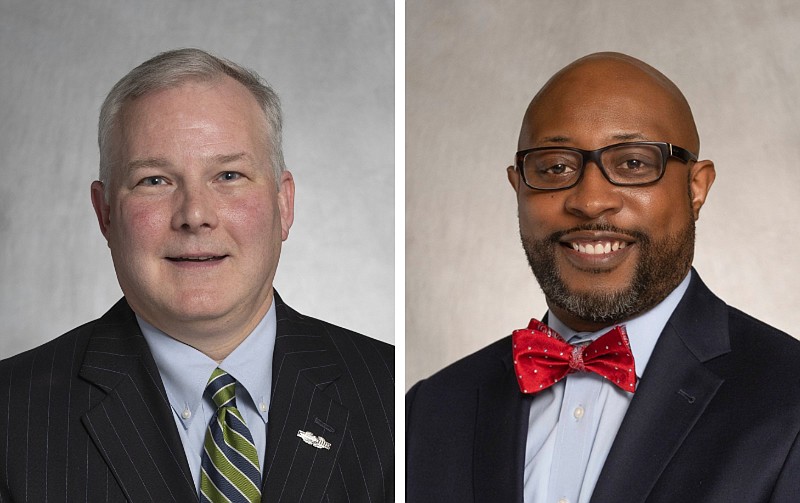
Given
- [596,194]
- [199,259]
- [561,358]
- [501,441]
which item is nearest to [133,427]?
[199,259]

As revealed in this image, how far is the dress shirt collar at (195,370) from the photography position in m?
2.11

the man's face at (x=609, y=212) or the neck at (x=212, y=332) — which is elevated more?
the man's face at (x=609, y=212)

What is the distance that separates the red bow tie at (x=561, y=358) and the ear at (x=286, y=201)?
1.50ft

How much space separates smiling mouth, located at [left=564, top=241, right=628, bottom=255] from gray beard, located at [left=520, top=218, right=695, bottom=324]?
2 centimetres

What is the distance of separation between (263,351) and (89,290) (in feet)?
0.98

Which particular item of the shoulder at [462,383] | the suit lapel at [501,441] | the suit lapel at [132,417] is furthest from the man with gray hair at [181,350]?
the shoulder at [462,383]

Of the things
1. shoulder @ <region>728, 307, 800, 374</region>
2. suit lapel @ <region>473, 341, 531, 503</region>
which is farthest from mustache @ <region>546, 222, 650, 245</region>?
suit lapel @ <region>473, 341, 531, 503</region>

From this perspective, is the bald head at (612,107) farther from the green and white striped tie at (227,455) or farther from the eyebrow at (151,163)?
the green and white striped tie at (227,455)

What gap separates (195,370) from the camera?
2.12 meters

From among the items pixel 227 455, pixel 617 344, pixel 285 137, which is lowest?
pixel 227 455

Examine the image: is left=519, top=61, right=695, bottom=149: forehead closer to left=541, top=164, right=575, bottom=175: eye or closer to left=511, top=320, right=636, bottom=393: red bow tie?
left=541, top=164, right=575, bottom=175: eye

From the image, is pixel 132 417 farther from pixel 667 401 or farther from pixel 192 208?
pixel 667 401

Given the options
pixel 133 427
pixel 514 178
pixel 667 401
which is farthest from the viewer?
pixel 514 178

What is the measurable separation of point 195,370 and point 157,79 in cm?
47
